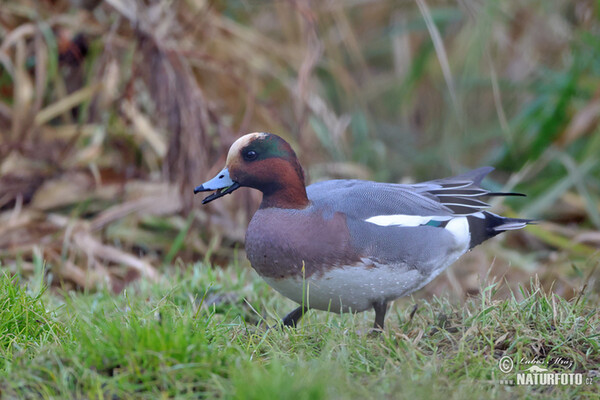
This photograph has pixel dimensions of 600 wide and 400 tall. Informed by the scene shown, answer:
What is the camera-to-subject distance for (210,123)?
473 cm

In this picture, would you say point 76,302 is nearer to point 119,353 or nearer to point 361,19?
point 119,353

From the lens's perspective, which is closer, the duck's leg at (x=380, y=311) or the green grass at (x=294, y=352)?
the green grass at (x=294, y=352)

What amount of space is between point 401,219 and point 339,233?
0.98ft

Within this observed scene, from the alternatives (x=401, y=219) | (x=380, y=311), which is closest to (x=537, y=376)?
(x=380, y=311)

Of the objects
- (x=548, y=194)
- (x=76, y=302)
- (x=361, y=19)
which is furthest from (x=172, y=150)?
(x=361, y=19)

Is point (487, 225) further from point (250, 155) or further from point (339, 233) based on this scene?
point (250, 155)

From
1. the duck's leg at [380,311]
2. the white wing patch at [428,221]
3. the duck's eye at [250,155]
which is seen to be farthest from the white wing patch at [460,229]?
the duck's eye at [250,155]

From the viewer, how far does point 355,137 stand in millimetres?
6180

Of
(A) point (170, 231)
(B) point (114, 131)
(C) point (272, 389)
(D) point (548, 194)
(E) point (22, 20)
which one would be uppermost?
(E) point (22, 20)

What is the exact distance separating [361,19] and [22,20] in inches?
128

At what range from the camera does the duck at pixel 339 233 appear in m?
2.70

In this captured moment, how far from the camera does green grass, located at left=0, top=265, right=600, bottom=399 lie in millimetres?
2004

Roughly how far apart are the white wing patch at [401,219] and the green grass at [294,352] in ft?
1.09

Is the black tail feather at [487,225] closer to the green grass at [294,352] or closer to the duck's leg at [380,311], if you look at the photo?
the green grass at [294,352]
